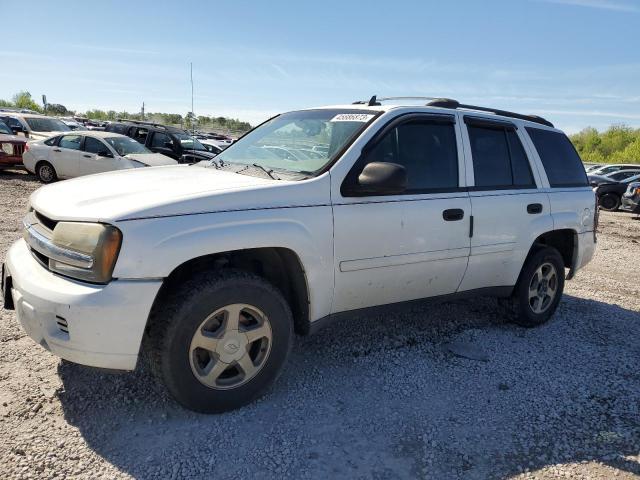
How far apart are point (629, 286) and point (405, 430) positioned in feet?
16.6

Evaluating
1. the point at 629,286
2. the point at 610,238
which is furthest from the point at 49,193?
the point at 610,238

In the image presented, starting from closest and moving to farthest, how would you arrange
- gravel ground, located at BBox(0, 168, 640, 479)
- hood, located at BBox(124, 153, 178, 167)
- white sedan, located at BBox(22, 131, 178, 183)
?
gravel ground, located at BBox(0, 168, 640, 479) → hood, located at BBox(124, 153, 178, 167) → white sedan, located at BBox(22, 131, 178, 183)

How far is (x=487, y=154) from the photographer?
4.04 metres

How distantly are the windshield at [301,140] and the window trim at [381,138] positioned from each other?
0.13 meters

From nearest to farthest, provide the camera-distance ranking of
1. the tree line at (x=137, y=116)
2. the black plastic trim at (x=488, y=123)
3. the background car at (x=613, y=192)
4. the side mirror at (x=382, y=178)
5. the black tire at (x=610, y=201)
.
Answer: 1. the side mirror at (x=382, y=178)
2. the black plastic trim at (x=488, y=123)
3. the background car at (x=613, y=192)
4. the black tire at (x=610, y=201)
5. the tree line at (x=137, y=116)

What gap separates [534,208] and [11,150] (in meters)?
14.3

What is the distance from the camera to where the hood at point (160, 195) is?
2502mm

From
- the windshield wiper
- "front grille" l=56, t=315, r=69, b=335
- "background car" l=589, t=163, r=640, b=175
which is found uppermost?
the windshield wiper

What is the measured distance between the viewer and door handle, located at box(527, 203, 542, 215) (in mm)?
4184

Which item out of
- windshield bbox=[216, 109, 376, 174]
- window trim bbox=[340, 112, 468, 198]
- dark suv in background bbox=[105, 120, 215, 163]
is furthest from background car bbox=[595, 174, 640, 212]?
windshield bbox=[216, 109, 376, 174]

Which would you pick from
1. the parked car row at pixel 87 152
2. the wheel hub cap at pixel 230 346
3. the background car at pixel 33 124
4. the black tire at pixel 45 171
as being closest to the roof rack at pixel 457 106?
the wheel hub cap at pixel 230 346

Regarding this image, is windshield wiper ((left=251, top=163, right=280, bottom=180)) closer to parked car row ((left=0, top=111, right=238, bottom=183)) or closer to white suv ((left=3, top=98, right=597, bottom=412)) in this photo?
white suv ((left=3, top=98, right=597, bottom=412))

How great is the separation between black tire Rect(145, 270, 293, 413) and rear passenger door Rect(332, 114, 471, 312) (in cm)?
51

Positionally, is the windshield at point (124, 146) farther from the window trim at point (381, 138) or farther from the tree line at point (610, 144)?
the tree line at point (610, 144)
